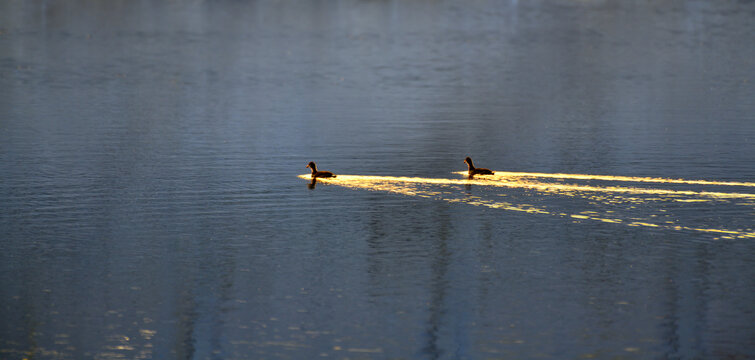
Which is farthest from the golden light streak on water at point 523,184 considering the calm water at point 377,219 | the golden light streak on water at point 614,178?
the golden light streak on water at point 614,178

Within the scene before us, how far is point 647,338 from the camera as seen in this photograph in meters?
A: 17.1

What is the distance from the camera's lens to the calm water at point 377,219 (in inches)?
696

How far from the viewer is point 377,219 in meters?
26.4

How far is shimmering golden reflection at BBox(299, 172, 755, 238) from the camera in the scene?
2598 cm

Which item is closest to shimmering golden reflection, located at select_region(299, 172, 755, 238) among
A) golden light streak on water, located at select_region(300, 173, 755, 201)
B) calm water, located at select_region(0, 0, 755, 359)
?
golden light streak on water, located at select_region(300, 173, 755, 201)

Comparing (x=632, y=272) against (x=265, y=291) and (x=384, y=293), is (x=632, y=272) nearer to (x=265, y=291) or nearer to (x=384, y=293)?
(x=384, y=293)

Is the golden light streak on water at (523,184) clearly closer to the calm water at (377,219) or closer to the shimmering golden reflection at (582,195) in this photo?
the shimmering golden reflection at (582,195)

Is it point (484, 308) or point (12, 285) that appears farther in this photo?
point (12, 285)

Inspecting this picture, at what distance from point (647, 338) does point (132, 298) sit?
364 inches

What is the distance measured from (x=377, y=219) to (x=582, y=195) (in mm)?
6417

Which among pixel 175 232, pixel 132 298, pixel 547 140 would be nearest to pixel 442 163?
pixel 547 140

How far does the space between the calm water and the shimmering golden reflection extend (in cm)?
14

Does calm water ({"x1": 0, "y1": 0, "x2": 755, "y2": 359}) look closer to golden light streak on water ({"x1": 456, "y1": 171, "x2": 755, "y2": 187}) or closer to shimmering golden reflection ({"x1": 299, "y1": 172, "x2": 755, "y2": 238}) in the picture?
shimmering golden reflection ({"x1": 299, "y1": 172, "x2": 755, "y2": 238})

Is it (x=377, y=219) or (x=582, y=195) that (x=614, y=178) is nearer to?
(x=582, y=195)
